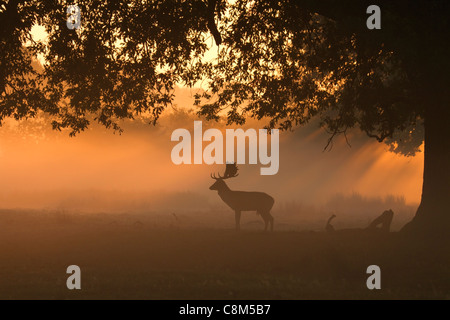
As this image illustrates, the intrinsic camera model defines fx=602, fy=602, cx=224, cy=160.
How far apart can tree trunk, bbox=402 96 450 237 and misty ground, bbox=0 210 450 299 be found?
84 cm

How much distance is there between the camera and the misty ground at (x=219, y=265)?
13445mm

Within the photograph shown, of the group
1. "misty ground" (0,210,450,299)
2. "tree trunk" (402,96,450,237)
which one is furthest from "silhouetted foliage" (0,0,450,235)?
"misty ground" (0,210,450,299)

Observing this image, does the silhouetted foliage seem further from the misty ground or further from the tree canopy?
the misty ground

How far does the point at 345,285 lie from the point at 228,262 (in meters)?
3.78

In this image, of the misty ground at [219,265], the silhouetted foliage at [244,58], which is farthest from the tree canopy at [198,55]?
the misty ground at [219,265]

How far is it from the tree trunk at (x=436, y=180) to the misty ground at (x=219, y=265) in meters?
0.84

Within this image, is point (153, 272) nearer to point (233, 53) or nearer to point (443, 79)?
point (443, 79)

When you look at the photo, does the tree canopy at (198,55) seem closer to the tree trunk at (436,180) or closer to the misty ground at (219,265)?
the tree trunk at (436,180)

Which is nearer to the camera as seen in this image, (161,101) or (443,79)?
(443,79)

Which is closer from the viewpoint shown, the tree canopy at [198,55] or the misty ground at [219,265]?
the misty ground at [219,265]

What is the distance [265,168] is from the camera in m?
81.9

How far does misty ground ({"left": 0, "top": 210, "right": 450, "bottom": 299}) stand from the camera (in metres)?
13.4
